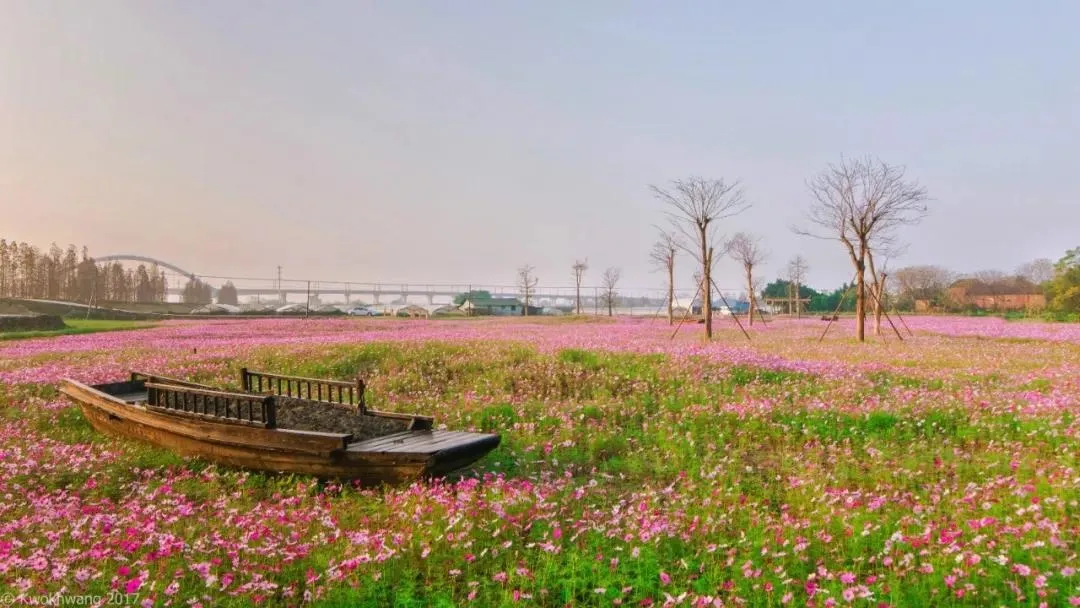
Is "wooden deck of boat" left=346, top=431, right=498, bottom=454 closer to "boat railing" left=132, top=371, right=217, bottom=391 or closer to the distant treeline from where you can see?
"boat railing" left=132, top=371, right=217, bottom=391

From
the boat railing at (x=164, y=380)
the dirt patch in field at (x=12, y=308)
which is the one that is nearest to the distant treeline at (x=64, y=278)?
the dirt patch in field at (x=12, y=308)

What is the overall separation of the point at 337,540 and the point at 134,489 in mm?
3573

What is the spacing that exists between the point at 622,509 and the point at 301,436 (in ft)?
12.8

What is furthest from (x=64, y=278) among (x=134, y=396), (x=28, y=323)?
(x=134, y=396)

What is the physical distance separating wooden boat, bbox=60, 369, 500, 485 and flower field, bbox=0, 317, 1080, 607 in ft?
0.80

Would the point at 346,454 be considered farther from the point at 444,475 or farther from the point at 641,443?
the point at 641,443

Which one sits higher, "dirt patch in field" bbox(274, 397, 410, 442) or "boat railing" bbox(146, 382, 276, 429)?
"boat railing" bbox(146, 382, 276, 429)

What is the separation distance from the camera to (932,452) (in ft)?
26.5

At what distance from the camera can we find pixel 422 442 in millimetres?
7289

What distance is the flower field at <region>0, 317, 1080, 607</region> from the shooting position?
177 inches

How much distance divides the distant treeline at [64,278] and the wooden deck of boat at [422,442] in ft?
219

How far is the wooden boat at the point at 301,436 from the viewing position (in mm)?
6891

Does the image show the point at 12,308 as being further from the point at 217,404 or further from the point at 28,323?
the point at 217,404

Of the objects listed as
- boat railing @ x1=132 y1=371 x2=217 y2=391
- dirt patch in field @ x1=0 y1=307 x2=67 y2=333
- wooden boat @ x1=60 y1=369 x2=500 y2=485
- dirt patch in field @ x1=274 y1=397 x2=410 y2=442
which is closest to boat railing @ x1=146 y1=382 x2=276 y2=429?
wooden boat @ x1=60 y1=369 x2=500 y2=485
